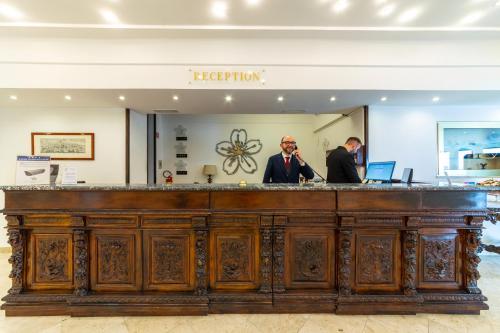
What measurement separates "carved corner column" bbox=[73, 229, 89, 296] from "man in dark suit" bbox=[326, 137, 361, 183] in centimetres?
263

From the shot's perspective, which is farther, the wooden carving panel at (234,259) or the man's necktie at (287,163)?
the man's necktie at (287,163)

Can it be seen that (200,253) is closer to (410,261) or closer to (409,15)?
(410,261)

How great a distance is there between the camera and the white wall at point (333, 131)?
4.61 meters

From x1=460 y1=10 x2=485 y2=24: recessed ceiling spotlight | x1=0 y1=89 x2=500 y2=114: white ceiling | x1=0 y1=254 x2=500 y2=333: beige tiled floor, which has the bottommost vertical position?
x1=0 y1=254 x2=500 y2=333: beige tiled floor

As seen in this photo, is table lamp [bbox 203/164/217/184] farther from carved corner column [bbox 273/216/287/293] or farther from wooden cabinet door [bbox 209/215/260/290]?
carved corner column [bbox 273/216/287/293]

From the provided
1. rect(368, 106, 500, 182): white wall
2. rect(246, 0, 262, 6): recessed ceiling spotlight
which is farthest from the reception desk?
rect(368, 106, 500, 182): white wall

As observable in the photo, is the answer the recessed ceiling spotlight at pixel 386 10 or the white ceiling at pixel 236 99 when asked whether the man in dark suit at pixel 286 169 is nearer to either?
the white ceiling at pixel 236 99

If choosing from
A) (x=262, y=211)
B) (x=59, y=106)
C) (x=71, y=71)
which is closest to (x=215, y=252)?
(x=262, y=211)

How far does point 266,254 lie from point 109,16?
9.82ft

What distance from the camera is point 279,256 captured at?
2.23m

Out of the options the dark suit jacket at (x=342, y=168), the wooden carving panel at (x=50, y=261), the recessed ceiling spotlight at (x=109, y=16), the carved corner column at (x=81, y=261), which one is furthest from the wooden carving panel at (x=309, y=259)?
the recessed ceiling spotlight at (x=109, y=16)

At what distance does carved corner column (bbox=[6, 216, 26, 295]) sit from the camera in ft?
7.07

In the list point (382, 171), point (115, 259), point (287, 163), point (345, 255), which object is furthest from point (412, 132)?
point (115, 259)

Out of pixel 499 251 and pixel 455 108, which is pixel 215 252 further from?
pixel 455 108
